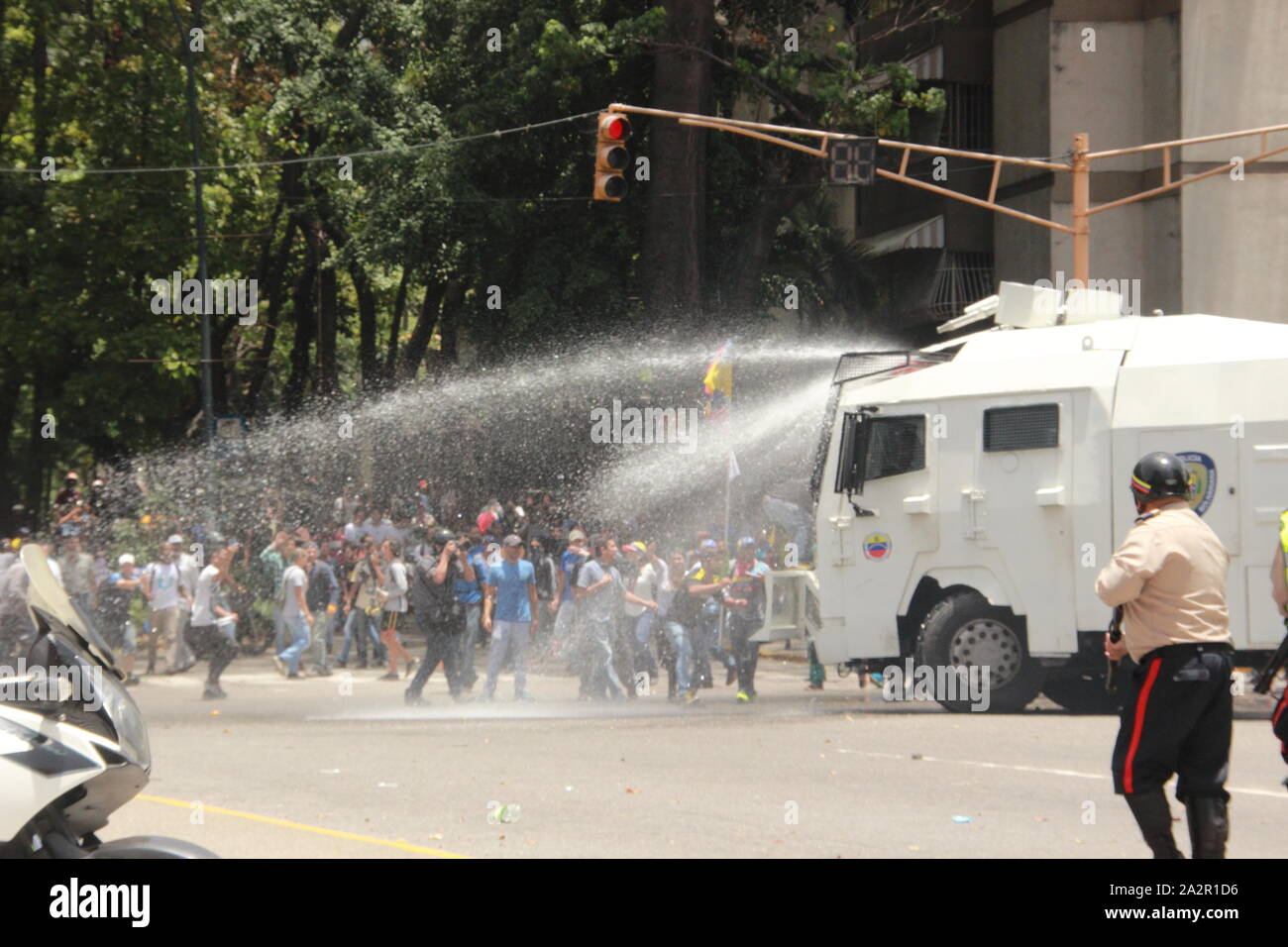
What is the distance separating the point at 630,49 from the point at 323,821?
1783cm

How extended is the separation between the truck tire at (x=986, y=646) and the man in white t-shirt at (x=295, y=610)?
8.11m

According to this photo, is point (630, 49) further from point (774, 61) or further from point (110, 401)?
point (110, 401)

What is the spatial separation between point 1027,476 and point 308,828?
25.5 ft

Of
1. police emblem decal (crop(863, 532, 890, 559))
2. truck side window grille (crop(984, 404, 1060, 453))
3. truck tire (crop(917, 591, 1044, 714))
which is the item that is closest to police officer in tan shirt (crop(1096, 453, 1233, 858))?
truck side window grille (crop(984, 404, 1060, 453))

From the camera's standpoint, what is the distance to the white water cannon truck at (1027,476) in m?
13.5

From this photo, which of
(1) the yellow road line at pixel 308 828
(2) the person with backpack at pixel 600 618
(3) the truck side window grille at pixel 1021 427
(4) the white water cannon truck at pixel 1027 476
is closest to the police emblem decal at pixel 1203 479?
(4) the white water cannon truck at pixel 1027 476

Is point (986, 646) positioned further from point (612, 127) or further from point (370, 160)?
point (370, 160)

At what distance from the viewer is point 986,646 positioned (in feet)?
46.8

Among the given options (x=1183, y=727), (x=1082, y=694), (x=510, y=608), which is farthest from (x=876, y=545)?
(x=1183, y=727)

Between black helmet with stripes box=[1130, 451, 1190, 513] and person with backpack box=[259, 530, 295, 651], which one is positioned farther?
person with backpack box=[259, 530, 295, 651]

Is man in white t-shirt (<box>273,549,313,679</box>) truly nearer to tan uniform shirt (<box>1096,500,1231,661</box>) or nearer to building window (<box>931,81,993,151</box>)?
tan uniform shirt (<box>1096,500,1231,661</box>)

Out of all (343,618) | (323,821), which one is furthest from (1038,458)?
(343,618)

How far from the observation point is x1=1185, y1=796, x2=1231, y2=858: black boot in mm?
6121

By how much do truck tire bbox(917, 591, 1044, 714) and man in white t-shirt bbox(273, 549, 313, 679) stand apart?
811cm
